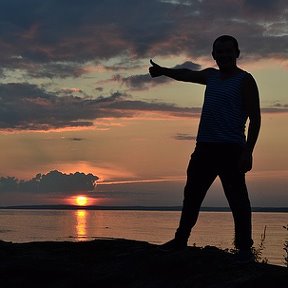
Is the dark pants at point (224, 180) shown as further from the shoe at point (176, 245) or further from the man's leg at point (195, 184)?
the shoe at point (176, 245)

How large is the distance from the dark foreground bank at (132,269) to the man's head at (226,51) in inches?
93.0

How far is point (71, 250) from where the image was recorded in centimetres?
827

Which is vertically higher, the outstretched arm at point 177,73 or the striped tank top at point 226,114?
the outstretched arm at point 177,73

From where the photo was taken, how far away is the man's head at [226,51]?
6824 millimetres

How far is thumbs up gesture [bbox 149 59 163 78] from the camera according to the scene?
7547 mm

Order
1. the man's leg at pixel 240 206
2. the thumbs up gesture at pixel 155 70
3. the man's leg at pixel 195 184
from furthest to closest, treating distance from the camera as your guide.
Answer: the thumbs up gesture at pixel 155 70 < the man's leg at pixel 195 184 < the man's leg at pixel 240 206

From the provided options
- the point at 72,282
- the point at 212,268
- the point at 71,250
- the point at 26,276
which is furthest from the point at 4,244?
the point at 212,268

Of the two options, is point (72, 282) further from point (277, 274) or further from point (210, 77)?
point (210, 77)

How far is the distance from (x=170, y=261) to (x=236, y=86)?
7.36 feet

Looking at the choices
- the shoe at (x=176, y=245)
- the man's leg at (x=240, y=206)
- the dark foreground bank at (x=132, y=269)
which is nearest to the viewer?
the dark foreground bank at (x=132, y=269)

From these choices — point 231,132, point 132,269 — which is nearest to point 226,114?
point 231,132

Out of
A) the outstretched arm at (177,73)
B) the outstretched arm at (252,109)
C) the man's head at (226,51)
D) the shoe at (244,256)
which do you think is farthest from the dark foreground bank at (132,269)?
the man's head at (226,51)

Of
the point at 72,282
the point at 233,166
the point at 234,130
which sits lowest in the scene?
the point at 72,282

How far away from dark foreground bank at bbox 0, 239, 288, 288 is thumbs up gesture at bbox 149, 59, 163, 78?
2.33 meters
